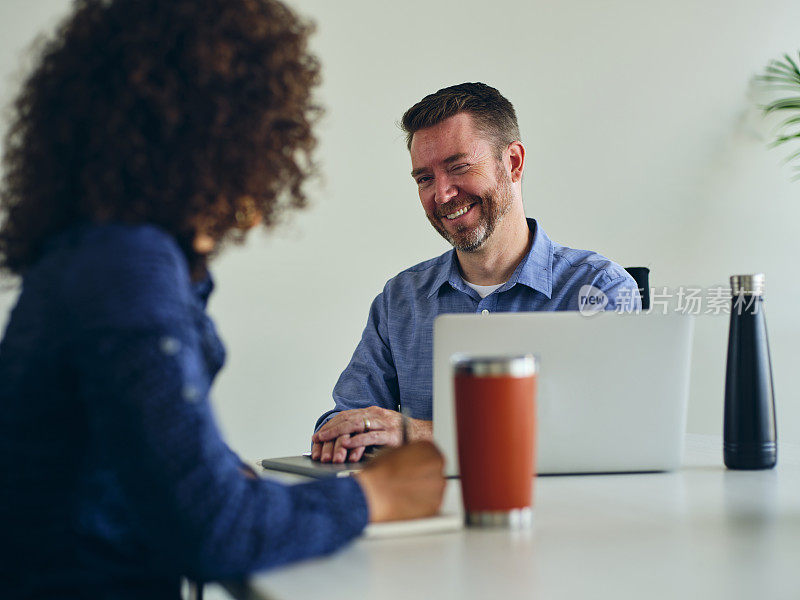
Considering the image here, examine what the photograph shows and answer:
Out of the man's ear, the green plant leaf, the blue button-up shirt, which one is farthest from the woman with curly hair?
the green plant leaf

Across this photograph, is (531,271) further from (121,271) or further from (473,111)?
(121,271)

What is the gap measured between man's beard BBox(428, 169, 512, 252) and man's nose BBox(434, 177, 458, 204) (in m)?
0.01

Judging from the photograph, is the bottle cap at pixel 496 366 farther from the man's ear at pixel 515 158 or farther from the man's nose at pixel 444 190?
the man's ear at pixel 515 158

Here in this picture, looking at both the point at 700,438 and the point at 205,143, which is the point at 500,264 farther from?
the point at 205,143

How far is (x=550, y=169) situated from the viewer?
3.29 m

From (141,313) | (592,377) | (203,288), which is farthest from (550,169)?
(141,313)

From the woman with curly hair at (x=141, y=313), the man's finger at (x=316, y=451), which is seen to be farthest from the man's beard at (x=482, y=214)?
the woman with curly hair at (x=141, y=313)

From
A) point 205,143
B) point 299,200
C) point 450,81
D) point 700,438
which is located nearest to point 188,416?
point 205,143

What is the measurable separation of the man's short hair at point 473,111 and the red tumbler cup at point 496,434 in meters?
1.49

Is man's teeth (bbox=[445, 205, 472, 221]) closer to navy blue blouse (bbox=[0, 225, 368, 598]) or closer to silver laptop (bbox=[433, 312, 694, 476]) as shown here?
silver laptop (bbox=[433, 312, 694, 476])

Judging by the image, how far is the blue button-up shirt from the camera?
201 cm

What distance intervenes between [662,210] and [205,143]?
2.91m

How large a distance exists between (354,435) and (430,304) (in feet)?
2.50

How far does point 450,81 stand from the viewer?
317 cm
